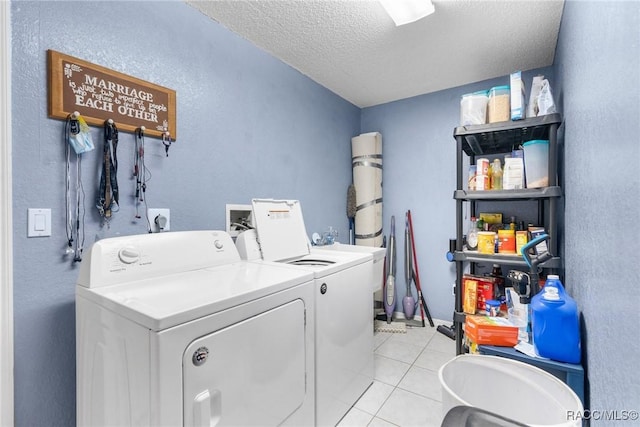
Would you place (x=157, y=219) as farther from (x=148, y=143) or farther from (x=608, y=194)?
(x=608, y=194)

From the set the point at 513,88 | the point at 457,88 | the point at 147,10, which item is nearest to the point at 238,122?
the point at 147,10

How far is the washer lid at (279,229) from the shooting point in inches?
74.8

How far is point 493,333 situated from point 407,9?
1922 millimetres

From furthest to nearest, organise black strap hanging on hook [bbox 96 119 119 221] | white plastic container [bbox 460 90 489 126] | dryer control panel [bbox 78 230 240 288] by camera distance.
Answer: white plastic container [bbox 460 90 489 126] < black strap hanging on hook [bbox 96 119 119 221] < dryer control panel [bbox 78 230 240 288]

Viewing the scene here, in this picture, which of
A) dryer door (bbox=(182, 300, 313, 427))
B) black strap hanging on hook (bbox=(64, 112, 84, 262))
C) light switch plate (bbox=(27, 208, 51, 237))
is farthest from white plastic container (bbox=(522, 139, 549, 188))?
light switch plate (bbox=(27, 208, 51, 237))

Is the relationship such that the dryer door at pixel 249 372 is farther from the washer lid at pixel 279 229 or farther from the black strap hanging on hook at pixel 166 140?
the black strap hanging on hook at pixel 166 140

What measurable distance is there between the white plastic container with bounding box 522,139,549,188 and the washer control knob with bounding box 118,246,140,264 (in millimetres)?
2323

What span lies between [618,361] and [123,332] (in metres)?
1.50

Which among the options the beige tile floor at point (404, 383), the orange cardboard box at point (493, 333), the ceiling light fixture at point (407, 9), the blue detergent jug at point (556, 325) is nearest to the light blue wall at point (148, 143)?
the ceiling light fixture at point (407, 9)

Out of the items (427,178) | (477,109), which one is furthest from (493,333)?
(427,178)

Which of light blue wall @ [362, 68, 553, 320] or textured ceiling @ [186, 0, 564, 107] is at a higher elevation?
textured ceiling @ [186, 0, 564, 107]

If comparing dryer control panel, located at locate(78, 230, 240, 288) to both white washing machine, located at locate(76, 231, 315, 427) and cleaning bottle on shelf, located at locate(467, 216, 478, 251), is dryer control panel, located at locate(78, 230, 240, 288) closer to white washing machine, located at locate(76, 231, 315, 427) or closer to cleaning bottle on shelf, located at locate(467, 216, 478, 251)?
white washing machine, located at locate(76, 231, 315, 427)

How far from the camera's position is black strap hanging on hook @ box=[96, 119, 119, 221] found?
1.39 meters

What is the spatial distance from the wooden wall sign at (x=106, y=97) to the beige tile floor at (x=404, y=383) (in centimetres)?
207
